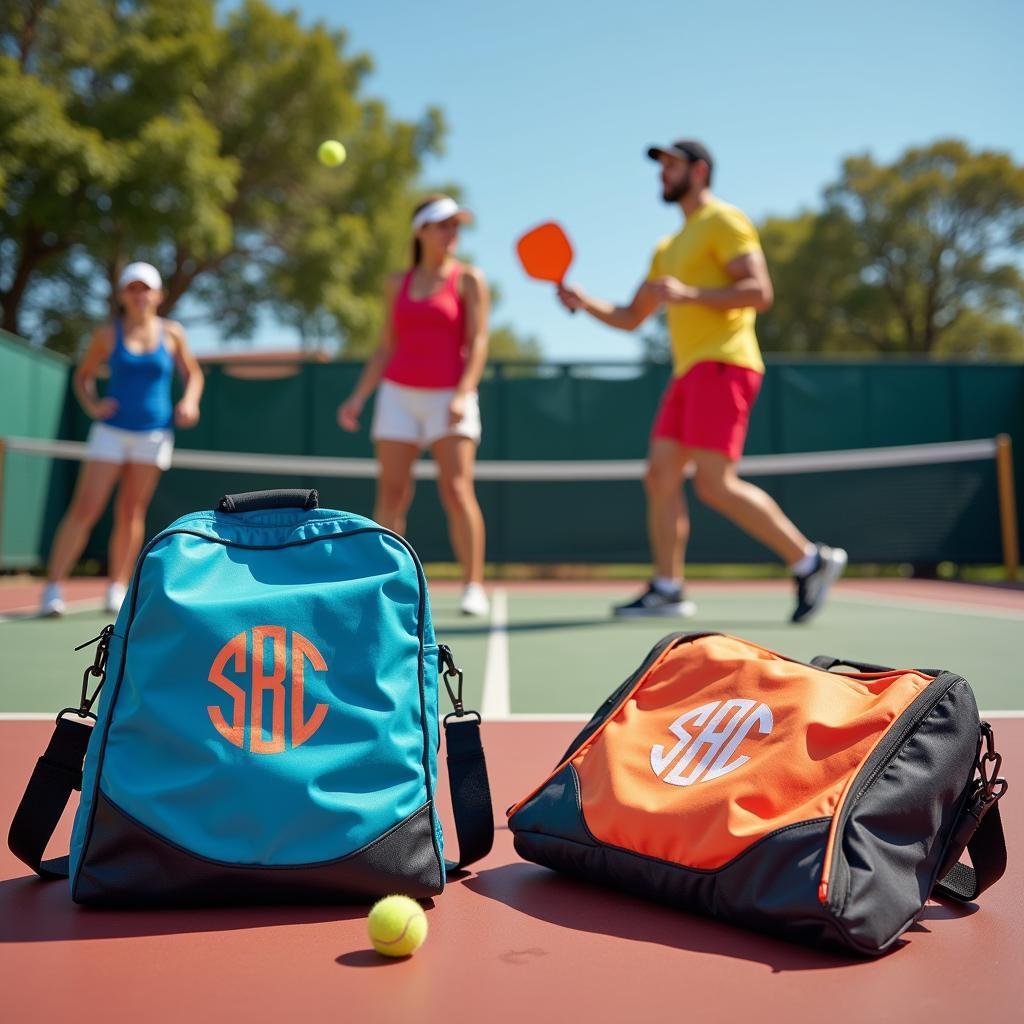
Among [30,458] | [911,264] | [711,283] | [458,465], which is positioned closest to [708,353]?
[711,283]

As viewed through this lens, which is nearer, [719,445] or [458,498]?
[719,445]

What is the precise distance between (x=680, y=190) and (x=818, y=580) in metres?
2.10

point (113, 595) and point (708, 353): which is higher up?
point (708, 353)

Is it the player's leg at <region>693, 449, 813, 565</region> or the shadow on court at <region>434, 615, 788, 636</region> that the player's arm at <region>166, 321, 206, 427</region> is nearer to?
the shadow on court at <region>434, 615, 788, 636</region>

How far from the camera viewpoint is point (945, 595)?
8680 mm

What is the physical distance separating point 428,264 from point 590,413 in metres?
6.40

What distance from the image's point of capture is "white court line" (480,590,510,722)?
2998 millimetres

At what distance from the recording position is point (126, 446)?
5867 mm

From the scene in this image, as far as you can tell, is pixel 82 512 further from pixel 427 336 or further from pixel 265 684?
pixel 265 684

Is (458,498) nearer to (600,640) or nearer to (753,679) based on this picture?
(600,640)

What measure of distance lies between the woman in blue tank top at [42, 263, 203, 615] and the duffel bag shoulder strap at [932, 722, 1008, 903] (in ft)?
16.1

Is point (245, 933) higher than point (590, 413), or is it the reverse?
point (590, 413)

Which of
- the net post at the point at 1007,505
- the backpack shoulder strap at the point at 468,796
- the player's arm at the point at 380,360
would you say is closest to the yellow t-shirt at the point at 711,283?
→ the player's arm at the point at 380,360

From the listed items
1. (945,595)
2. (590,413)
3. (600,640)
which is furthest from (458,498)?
(590,413)
